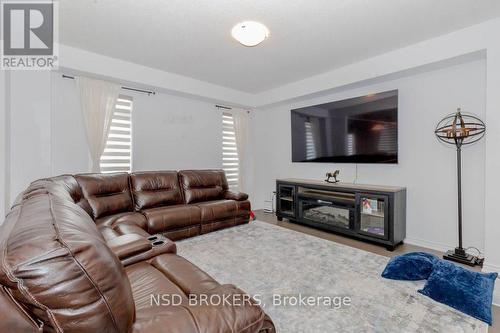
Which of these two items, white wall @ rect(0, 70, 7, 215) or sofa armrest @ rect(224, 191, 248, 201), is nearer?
white wall @ rect(0, 70, 7, 215)

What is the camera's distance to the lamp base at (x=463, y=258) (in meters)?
2.59

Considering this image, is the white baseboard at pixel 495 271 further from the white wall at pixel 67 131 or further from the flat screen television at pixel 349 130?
the white wall at pixel 67 131

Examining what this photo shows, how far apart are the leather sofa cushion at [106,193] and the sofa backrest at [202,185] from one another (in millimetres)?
844

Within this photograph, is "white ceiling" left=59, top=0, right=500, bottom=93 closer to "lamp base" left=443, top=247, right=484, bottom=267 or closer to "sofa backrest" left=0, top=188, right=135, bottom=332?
"sofa backrest" left=0, top=188, right=135, bottom=332

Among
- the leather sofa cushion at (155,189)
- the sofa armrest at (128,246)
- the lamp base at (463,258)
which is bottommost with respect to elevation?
the lamp base at (463,258)

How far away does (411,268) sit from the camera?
2252mm

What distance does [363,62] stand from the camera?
134 inches

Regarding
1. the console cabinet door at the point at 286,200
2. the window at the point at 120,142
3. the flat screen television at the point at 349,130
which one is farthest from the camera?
the console cabinet door at the point at 286,200

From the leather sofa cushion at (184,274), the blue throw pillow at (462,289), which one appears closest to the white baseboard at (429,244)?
the blue throw pillow at (462,289)

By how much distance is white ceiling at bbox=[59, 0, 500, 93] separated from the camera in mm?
2205

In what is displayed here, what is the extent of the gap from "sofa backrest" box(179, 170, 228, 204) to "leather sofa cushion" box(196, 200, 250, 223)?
0.25 meters

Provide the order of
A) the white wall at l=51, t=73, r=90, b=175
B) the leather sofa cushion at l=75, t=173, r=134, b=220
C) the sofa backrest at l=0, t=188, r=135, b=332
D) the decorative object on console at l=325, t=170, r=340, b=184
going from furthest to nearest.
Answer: the decorative object on console at l=325, t=170, r=340, b=184, the white wall at l=51, t=73, r=90, b=175, the leather sofa cushion at l=75, t=173, r=134, b=220, the sofa backrest at l=0, t=188, r=135, b=332

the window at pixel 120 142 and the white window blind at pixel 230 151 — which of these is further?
the white window blind at pixel 230 151

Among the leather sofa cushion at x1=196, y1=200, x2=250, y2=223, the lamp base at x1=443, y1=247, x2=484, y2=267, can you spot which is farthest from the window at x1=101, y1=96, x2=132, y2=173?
the lamp base at x1=443, y1=247, x2=484, y2=267
